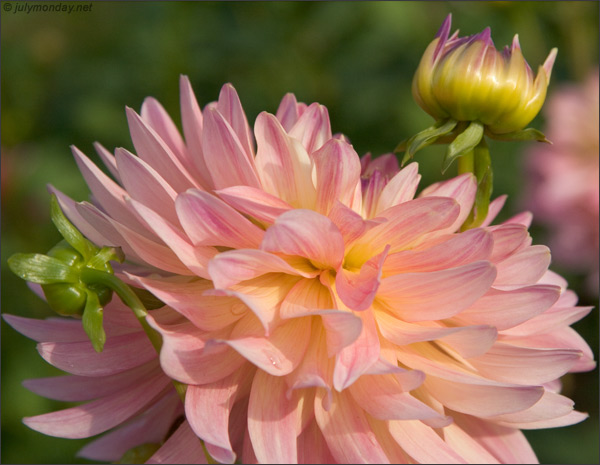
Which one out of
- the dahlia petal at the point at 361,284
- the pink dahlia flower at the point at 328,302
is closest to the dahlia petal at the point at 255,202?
the pink dahlia flower at the point at 328,302

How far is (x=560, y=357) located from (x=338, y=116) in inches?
69.3

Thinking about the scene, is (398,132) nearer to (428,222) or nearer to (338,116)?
(338,116)

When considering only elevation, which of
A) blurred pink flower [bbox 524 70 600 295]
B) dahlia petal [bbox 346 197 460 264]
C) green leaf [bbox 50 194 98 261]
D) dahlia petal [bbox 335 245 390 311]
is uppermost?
green leaf [bbox 50 194 98 261]

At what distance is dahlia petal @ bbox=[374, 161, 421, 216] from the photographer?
0.95 meters

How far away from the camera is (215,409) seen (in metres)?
0.88

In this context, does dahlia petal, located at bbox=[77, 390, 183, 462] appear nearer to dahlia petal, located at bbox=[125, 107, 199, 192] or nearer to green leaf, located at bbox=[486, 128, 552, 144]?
dahlia petal, located at bbox=[125, 107, 199, 192]

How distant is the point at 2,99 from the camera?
110 inches

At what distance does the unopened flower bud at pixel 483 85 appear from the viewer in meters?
1.01

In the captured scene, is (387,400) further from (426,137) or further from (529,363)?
(426,137)

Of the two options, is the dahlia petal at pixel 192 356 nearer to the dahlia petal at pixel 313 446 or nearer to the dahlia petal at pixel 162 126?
the dahlia petal at pixel 313 446

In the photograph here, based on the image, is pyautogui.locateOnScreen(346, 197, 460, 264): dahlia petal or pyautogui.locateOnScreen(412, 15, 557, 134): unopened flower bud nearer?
pyautogui.locateOnScreen(346, 197, 460, 264): dahlia petal

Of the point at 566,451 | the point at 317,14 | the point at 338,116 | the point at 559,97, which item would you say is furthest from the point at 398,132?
the point at 566,451

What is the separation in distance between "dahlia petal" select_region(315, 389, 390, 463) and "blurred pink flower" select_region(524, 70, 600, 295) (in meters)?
1.91

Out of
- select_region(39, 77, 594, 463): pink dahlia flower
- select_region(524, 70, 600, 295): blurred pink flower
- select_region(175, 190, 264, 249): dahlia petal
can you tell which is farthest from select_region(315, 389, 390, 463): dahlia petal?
select_region(524, 70, 600, 295): blurred pink flower
